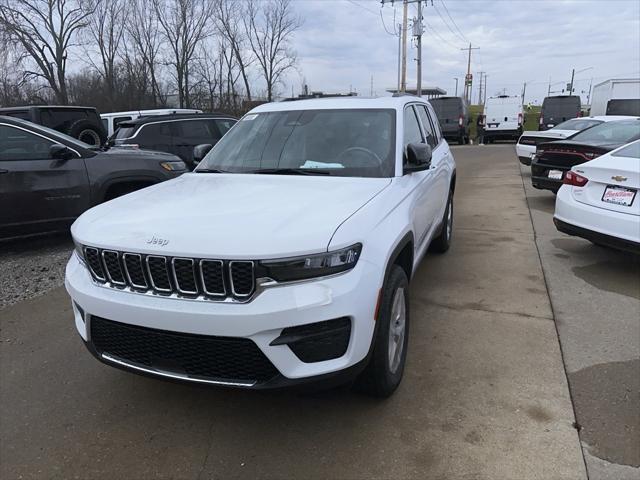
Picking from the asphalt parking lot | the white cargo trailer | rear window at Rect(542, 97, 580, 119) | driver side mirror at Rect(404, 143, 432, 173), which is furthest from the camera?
rear window at Rect(542, 97, 580, 119)

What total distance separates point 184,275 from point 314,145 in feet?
5.90

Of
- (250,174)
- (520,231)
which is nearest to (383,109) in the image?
(250,174)

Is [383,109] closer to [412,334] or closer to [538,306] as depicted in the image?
[412,334]

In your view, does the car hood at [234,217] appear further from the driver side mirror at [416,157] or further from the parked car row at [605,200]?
the parked car row at [605,200]

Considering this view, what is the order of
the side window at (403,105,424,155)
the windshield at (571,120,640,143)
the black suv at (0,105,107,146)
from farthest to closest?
the black suv at (0,105,107,146)
the windshield at (571,120,640,143)
the side window at (403,105,424,155)

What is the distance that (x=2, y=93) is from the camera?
108 ft

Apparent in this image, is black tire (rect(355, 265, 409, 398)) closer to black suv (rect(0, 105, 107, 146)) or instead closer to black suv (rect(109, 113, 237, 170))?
black suv (rect(109, 113, 237, 170))

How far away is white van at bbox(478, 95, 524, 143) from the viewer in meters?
25.3

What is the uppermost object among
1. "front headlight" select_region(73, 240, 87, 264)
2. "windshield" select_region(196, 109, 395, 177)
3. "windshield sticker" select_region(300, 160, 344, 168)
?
"windshield" select_region(196, 109, 395, 177)

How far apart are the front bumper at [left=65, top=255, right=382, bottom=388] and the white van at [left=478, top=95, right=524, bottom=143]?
25.6 meters

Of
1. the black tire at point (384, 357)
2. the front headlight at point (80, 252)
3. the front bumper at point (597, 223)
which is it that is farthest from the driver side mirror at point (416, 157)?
the front bumper at point (597, 223)

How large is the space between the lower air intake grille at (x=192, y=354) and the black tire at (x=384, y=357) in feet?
2.05

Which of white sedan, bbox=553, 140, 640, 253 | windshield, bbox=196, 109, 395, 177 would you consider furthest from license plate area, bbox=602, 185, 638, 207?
windshield, bbox=196, 109, 395, 177

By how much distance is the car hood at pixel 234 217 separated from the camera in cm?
232
